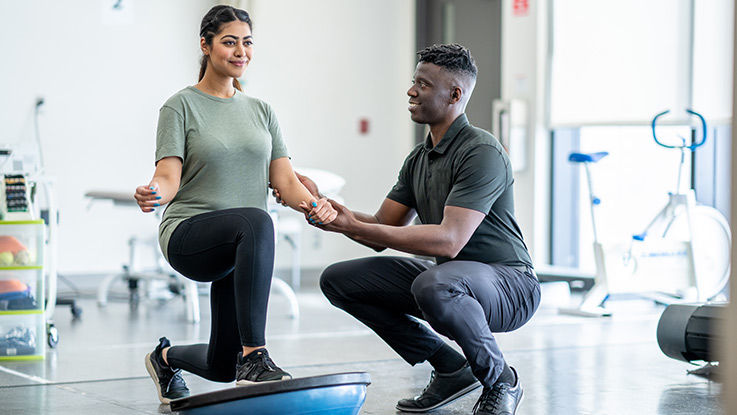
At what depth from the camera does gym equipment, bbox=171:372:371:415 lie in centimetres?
229

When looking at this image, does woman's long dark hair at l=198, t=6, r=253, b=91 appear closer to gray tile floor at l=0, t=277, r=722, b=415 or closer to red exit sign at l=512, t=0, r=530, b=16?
gray tile floor at l=0, t=277, r=722, b=415

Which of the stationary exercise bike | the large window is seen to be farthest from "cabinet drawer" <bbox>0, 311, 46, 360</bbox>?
the large window

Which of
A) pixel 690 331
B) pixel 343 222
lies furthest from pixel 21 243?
pixel 690 331

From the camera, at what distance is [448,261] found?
286 centimetres

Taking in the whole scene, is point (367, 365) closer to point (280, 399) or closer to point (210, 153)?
point (210, 153)

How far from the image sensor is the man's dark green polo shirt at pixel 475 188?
2.78 metres

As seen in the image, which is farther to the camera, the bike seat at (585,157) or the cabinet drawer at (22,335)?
the bike seat at (585,157)

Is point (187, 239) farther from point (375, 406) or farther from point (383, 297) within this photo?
point (375, 406)

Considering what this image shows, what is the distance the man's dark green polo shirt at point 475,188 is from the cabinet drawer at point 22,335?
181 cm

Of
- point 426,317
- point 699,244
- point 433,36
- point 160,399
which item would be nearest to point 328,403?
point 426,317

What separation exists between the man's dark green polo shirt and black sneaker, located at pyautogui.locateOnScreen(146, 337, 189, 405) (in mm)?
904

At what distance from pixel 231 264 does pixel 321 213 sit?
0.29 meters

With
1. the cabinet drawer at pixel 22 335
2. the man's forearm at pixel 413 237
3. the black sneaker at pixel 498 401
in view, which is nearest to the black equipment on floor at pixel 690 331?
the black sneaker at pixel 498 401

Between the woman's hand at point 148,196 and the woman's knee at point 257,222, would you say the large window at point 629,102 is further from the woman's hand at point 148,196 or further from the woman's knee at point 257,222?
the woman's hand at point 148,196
